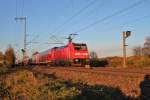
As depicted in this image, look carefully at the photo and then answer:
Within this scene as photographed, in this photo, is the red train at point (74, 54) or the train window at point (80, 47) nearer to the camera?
the red train at point (74, 54)

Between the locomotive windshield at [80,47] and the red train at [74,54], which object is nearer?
the red train at [74,54]

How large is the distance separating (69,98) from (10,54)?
3455 inches

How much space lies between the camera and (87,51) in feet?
167

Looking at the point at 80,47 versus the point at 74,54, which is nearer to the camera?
the point at 74,54

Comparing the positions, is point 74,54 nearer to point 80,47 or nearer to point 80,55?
point 80,55

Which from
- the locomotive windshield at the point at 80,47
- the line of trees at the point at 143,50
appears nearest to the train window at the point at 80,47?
the locomotive windshield at the point at 80,47

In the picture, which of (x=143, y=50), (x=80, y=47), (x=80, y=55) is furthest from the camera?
(x=143, y=50)

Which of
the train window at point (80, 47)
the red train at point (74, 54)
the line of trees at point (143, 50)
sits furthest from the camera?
the line of trees at point (143, 50)

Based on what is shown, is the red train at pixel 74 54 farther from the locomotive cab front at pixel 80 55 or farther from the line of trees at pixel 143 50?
the line of trees at pixel 143 50

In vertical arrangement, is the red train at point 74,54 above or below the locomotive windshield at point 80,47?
below

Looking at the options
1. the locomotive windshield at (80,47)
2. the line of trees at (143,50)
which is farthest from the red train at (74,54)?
the line of trees at (143,50)

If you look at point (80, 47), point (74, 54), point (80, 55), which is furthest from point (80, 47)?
point (74, 54)

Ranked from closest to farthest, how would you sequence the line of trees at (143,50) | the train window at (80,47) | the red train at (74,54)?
1. the red train at (74,54)
2. the train window at (80,47)
3. the line of trees at (143,50)

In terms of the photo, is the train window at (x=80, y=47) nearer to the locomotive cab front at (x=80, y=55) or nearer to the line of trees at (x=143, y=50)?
the locomotive cab front at (x=80, y=55)
